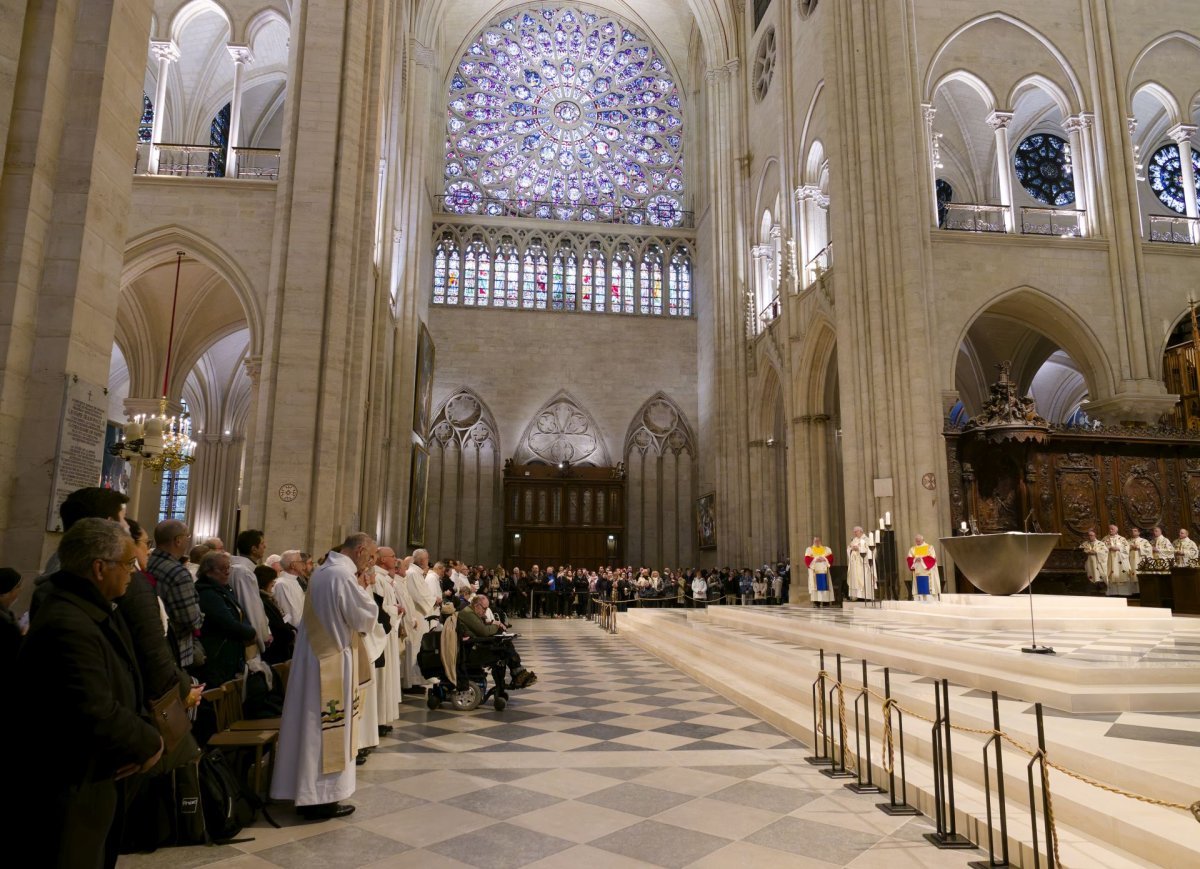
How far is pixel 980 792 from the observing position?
3930 millimetres

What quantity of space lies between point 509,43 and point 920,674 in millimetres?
28869

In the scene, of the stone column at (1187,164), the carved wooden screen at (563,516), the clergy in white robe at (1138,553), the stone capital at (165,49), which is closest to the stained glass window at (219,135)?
the stone capital at (165,49)

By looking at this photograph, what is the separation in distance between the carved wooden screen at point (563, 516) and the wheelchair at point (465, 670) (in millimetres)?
17893

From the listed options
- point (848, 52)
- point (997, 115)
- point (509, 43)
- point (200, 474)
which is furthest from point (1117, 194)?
point (200, 474)

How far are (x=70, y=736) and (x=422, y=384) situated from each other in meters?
18.5

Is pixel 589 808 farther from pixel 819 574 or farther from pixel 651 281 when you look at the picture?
pixel 651 281

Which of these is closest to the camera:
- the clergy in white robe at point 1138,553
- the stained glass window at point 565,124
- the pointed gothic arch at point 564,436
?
the clergy in white robe at point 1138,553

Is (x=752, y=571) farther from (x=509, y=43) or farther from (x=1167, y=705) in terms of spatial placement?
(x=509, y=43)

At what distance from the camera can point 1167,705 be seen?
459 centimetres

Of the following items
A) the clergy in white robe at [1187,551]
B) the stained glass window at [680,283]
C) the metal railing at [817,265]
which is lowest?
the clergy in white robe at [1187,551]

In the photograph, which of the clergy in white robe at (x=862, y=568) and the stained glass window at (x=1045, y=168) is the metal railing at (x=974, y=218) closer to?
the stained glass window at (x=1045, y=168)

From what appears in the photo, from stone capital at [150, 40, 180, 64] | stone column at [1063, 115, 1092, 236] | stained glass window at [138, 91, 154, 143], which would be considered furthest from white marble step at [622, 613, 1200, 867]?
stained glass window at [138, 91, 154, 143]

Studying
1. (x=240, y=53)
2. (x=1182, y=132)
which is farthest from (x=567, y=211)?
(x=1182, y=132)

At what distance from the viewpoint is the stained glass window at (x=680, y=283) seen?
28.3m
